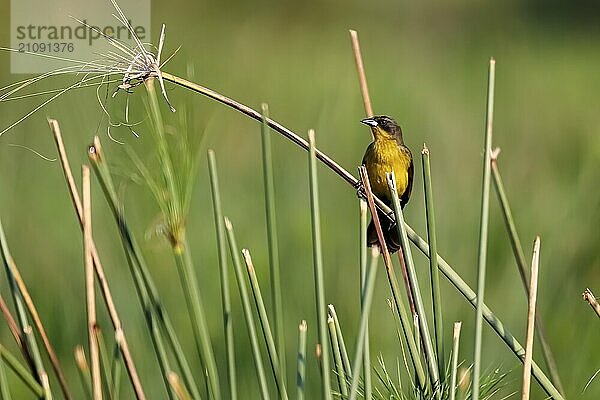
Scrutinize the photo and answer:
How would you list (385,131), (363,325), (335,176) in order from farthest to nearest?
1. (335,176)
2. (385,131)
3. (363,325)

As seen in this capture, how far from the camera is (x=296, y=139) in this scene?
65 cm

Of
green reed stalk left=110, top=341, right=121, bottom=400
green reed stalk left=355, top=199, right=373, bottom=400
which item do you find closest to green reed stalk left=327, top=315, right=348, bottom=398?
green reed stalk left=355, top=199, right=373, bottom=400

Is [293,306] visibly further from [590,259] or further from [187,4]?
[187,4]

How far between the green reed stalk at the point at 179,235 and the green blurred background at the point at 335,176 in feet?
0.12

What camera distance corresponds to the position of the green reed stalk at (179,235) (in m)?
0.60

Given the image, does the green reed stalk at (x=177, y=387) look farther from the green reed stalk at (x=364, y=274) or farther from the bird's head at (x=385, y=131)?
the bird's head at (x=385, y=131)

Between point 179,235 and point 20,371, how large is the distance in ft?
0.42

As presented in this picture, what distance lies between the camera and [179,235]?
63 cm

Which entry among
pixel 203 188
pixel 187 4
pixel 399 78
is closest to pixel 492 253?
pixel 203 188

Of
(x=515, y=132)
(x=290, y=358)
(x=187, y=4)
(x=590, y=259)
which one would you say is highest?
(x=187, y=4)

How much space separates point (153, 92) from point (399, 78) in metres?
1.93

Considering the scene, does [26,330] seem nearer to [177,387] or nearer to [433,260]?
[177,387]

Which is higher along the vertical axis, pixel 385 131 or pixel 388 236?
pixel 385 131

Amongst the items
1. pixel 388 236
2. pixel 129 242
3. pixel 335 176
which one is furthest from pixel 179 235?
pixel 335 176
